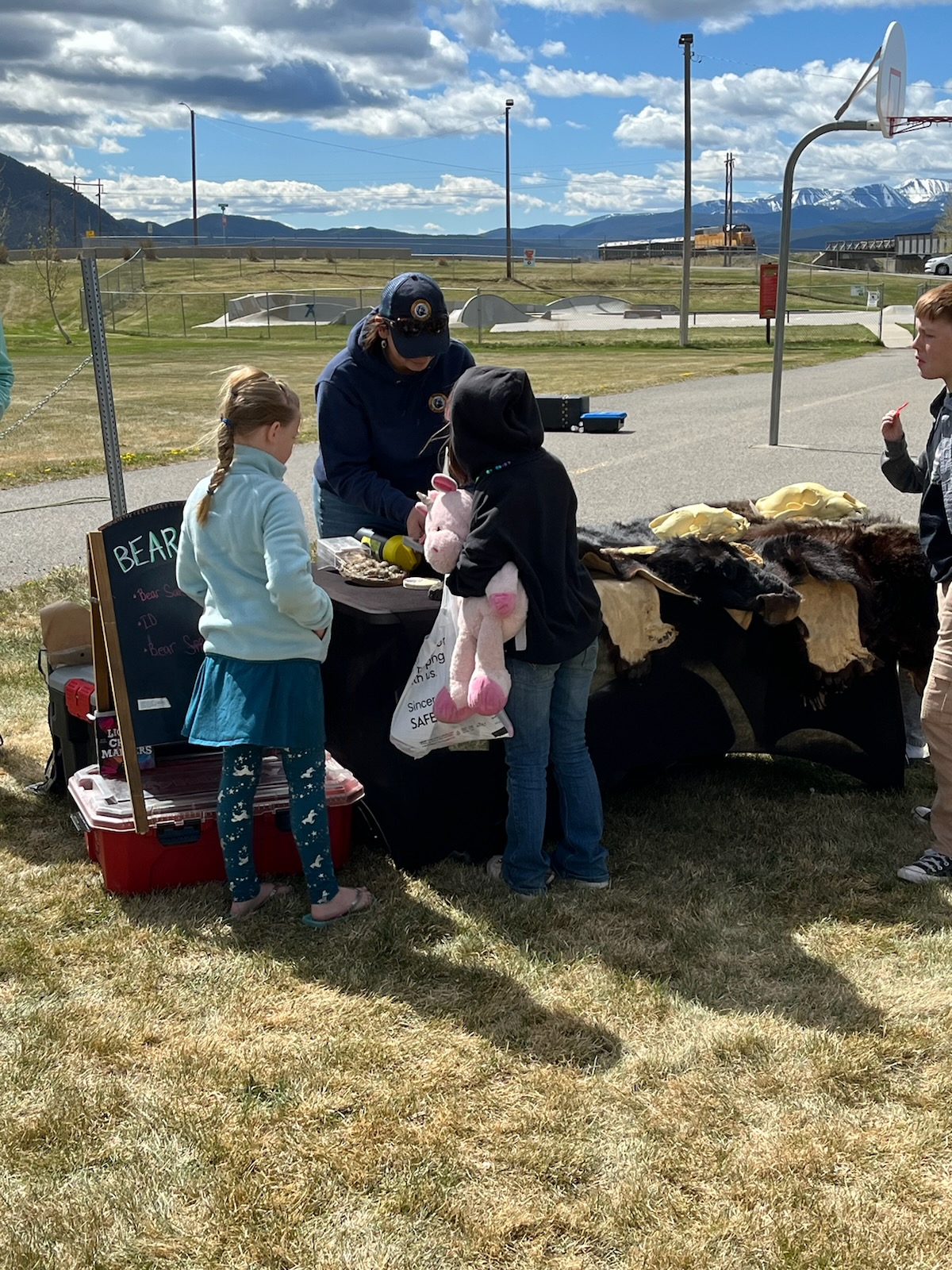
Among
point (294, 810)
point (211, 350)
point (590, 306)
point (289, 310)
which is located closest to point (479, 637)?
point (294, 810)

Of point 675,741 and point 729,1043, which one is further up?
point 675,741

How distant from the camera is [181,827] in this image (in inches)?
154

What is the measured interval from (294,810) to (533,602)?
0.95m

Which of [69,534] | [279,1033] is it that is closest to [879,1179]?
[279,1033]

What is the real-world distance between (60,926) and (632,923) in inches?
68.5

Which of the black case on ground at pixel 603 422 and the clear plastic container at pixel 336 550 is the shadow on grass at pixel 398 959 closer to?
the clear plastic container at pixel 336 550

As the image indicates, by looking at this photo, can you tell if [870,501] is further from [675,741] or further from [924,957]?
[924,957]

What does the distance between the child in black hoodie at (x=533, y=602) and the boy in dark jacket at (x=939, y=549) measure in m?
1.09

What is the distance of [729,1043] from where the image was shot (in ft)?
10.2

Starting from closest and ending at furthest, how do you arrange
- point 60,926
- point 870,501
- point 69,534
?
point 60,926
point 69,534
point 870,501

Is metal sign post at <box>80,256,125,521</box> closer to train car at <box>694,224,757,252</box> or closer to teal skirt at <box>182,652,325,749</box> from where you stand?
teal skirt at <box>182,652,325,749</box>

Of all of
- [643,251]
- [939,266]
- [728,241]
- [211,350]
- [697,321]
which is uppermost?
[643,251]

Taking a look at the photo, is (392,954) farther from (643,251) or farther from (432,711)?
(643,251)

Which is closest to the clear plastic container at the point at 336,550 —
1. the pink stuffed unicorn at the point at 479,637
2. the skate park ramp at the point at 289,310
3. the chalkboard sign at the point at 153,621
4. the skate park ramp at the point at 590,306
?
the chalkboard sign at the point at 153,621
